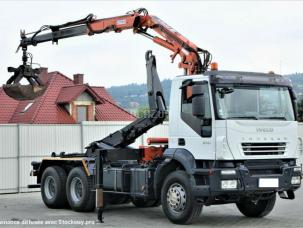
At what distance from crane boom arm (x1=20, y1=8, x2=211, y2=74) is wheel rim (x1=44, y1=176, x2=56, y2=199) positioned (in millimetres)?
4130

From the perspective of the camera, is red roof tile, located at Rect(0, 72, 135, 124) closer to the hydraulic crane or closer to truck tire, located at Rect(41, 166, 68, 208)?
the hydraulic crane

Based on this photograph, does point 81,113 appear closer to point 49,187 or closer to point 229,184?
point 49,187

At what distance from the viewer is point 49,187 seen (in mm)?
17203

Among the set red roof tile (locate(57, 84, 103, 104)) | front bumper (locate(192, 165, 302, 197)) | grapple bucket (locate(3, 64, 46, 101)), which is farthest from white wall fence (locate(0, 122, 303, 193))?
red roof tile (locate(57, 84, 103, 104))

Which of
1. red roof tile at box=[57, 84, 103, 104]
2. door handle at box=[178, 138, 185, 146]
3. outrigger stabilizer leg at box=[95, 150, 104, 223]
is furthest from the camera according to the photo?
red roof tile at box=[57, 84, 103, 104]

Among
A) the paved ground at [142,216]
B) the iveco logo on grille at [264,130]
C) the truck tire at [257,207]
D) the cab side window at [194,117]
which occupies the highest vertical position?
the cab side window at [194,117]

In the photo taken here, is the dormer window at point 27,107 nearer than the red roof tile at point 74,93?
No

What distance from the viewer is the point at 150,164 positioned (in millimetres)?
14258

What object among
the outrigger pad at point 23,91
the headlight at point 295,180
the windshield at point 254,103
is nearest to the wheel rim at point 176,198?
the windshield at point 254,103

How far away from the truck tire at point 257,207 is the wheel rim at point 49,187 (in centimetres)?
525

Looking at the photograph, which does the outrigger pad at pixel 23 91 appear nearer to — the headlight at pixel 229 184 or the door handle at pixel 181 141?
the door handle at pixel 181 141

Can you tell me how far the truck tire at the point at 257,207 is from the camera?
563 inches

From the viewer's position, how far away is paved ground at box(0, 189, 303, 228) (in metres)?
13.5

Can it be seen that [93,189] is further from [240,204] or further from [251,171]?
[251,171]
